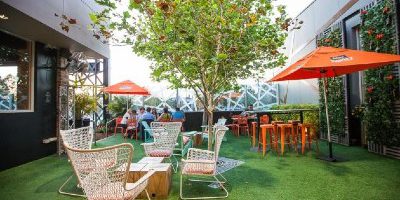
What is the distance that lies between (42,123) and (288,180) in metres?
6.31

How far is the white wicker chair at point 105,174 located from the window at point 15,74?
15.5 feet

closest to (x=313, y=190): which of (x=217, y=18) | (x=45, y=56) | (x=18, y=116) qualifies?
(x=217, y=18)

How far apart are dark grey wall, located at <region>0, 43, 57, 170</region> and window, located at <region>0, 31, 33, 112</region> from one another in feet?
0.56

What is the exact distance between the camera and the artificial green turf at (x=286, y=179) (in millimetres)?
3809

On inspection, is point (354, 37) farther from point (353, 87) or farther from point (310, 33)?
point (310, 33)

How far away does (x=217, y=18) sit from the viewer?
164 inches

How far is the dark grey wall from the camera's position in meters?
5.97

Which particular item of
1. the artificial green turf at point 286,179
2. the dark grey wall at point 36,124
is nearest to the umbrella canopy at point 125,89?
the dark grey wall at point 36,124

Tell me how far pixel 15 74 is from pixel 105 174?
5590 mm

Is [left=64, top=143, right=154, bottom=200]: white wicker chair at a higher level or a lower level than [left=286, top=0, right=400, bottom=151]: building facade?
lower

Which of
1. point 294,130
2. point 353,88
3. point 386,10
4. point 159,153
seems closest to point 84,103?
point 159,153

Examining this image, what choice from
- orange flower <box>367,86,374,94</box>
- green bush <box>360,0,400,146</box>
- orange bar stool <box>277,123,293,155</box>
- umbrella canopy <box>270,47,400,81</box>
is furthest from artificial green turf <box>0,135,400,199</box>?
umbrella canopy <box>270,47,400,81</box>

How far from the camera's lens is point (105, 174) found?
8.13ft

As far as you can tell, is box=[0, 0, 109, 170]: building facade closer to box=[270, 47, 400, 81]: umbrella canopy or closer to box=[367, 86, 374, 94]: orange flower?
Result: box=[270, 47, 400, 81]: umbrella canopy
